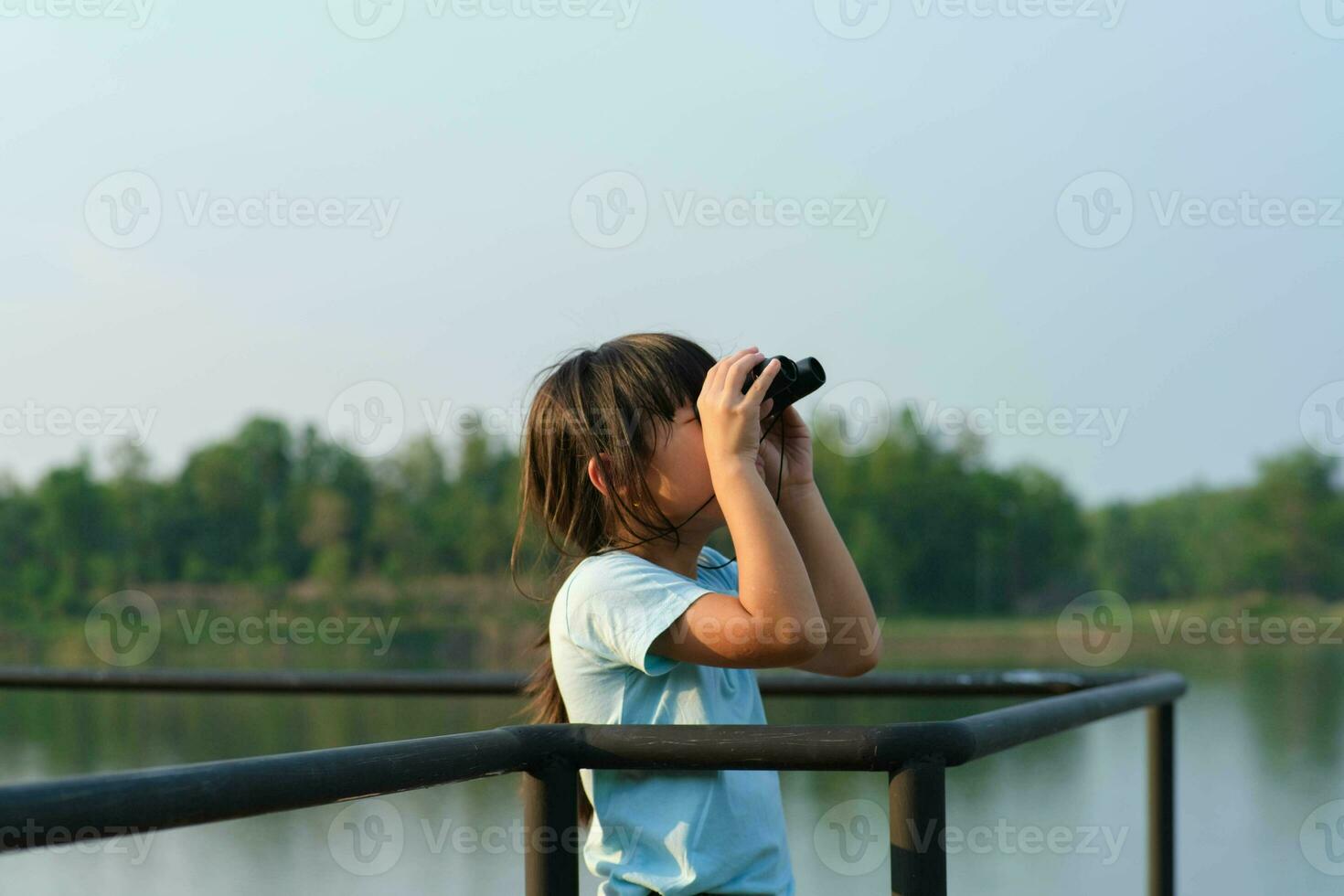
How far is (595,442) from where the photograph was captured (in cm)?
133

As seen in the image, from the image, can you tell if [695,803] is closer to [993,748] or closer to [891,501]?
[993,748]

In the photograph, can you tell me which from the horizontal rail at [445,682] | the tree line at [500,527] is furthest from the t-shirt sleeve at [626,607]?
the tree line at [500,527]

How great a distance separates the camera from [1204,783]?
14336 mm

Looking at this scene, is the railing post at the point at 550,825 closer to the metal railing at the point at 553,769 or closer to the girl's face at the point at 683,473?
the metal railing at the point at 553,769

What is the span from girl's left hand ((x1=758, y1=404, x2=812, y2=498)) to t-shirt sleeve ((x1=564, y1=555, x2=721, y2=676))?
0.73 ft

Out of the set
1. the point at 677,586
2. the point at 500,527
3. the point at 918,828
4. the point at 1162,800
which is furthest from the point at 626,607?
the point at 500,527

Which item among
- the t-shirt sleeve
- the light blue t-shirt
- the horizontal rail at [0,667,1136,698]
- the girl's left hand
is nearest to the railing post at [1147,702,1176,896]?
the horizontal rail at [0,667,1136,698]

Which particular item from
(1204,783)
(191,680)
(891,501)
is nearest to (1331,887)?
(1204,783)

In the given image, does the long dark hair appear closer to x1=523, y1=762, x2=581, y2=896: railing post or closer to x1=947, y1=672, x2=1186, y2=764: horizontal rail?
x1=523, y1=762, x2=581, y2=896: railing post

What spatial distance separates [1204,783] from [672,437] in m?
14.5

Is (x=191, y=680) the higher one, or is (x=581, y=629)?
(x=581, y=629)

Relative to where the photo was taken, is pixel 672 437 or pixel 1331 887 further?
pixel 1331 887

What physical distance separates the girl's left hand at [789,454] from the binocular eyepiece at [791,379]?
0.12 meters

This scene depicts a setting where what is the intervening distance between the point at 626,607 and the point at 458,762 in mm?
245
